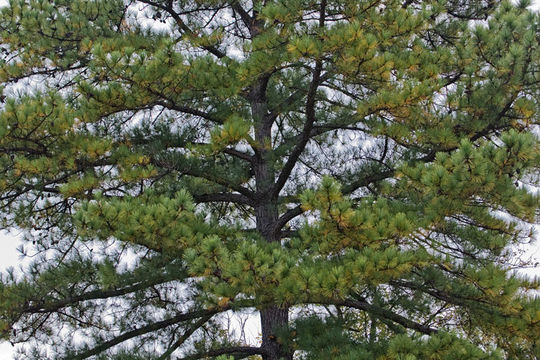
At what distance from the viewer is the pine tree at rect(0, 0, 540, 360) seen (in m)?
4.45

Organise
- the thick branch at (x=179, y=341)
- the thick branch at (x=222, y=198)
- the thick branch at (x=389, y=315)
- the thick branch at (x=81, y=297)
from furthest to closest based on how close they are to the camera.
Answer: the thick branch at (x=222, y=198)
the thick branch at (x=179, y=341)
the thick branch at (x=81, y=297)
the thick branch at (x=389, y=315)

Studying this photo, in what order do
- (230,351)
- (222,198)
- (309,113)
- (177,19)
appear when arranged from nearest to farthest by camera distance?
(309,113)
(230,351)
(222,198)
(177,19)

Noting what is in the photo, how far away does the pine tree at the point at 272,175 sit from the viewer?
4.45 m

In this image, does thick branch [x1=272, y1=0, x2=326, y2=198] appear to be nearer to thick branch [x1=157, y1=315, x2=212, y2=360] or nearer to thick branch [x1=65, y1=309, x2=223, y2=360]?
thick branch [x1=65, y1=309, x2=223, y2=360]

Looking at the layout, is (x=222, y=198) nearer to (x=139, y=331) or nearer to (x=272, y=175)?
(x=272, y=175)

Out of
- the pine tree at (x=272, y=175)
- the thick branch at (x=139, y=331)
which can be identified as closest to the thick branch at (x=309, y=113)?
the pine tree at (x=272, y=175)

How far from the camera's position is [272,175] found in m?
6.75

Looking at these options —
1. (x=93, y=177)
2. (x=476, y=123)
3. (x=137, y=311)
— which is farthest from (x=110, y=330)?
(x=476, y=123)

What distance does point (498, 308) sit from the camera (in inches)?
202

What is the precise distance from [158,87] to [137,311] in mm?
2468

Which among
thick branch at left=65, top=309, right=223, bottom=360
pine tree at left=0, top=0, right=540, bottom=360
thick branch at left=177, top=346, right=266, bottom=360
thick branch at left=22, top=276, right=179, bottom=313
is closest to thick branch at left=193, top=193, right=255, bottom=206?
pine tree at left=0, top=0, right=540, bottom=360

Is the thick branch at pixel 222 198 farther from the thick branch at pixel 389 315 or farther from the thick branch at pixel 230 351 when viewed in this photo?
the thick branch at pixel 389 315

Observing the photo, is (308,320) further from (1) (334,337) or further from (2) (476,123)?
(2) (476,123)

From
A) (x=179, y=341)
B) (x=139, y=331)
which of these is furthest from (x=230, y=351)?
(x=139, y=331)
